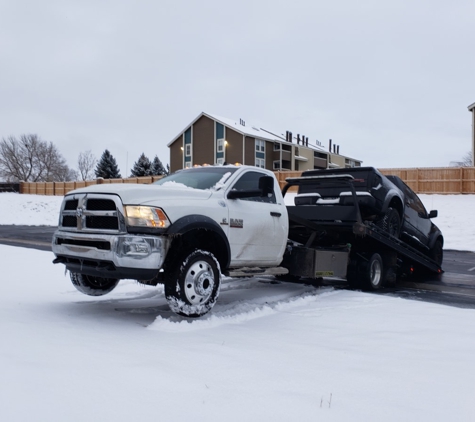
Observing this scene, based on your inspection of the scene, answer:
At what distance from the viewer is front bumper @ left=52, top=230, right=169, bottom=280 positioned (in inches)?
201

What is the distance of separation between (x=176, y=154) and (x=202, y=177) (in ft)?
172

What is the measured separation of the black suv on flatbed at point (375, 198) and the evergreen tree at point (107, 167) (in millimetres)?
63524

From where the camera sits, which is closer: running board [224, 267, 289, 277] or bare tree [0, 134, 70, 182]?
running board [224, 267, 289, 277]

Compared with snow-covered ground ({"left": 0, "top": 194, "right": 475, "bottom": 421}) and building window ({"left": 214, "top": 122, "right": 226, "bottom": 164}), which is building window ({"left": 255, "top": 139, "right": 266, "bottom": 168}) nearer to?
building window ({"left": 214, "top": 122, "right": 226, "bottom": 164})

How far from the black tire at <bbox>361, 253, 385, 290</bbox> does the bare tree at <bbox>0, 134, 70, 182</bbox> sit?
8542 centimetres

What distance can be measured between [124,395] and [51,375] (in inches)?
24.0

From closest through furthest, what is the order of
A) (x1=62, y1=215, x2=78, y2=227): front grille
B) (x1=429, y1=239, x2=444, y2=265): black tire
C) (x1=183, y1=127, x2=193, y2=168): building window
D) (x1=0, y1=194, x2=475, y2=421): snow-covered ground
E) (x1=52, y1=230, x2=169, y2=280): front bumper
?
(x1=0, y1=194, x2=475, y2=421): snow-covered ground < (x1=52, y1=230, x2=169, y2=280): front bumper < (x1=62, y1=215, x2=78, y2=227): front grille < (x1=429, y1=239, x2=444, y2=265): black tire < (x1=183, y1=127, x2=193, y2=168): building window

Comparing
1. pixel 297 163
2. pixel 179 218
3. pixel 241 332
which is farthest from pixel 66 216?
pixel 297 163

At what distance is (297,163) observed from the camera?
63.6 metres

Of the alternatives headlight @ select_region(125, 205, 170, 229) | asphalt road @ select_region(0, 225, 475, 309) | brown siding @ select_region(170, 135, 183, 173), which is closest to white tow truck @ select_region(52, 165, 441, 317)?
headlight @ select_region(125, 205, 170, 229)

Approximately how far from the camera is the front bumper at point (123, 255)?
5.11 metres

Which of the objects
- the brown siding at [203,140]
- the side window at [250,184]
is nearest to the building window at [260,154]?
the brown siding at [203,140]

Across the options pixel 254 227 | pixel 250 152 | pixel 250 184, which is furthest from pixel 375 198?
pixel 250 152

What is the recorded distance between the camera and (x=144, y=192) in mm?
5391
